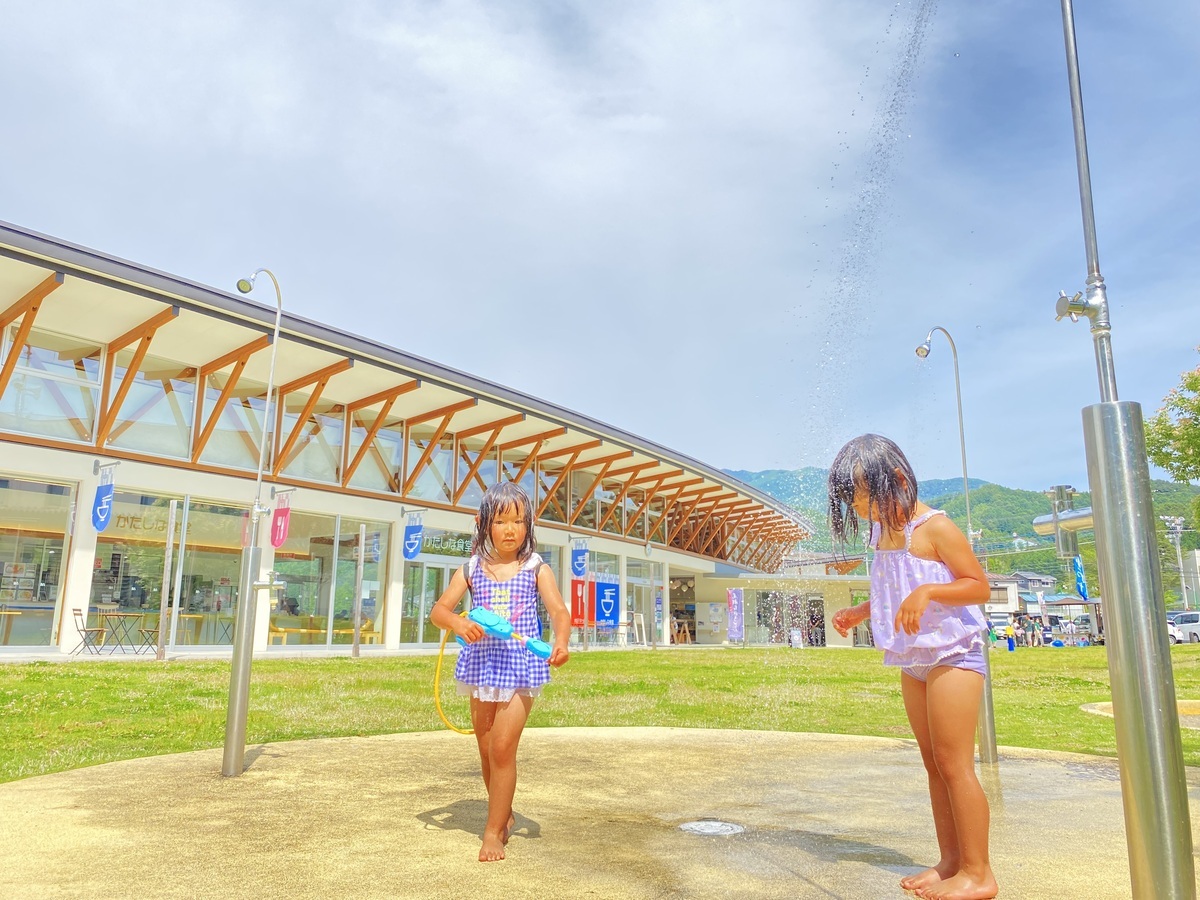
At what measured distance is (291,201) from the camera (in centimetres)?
1440

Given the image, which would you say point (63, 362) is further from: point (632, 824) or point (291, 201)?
point (632, 824)

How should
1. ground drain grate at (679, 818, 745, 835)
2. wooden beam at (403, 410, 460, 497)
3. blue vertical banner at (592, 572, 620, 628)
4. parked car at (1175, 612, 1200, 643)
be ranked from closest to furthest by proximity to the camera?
ground drain grate at (679, 818, 745, 835)
wooden beam at (403, 410, 460, 497)
blue vertical banner at (592, 572, 620, 628)
parked car at (1175, 612, 1200, 643)

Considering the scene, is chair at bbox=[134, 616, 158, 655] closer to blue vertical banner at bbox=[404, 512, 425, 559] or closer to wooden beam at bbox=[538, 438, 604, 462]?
blue vertical banner at bbox=[404, 512, 425, 559]

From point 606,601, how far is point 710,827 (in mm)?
29341

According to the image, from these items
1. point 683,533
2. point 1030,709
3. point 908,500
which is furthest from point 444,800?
point 683,533

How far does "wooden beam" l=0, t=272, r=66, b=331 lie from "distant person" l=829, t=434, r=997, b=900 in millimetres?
16805

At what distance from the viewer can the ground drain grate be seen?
4.13 meters

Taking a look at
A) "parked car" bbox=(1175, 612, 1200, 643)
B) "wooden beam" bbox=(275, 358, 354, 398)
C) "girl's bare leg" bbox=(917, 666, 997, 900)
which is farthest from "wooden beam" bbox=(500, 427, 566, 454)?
"parked car" bbox=(1175, 612, 1200, 643)

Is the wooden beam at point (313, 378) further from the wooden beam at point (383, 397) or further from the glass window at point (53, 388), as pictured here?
the glass window at point (53, 388)

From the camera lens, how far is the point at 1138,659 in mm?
2100

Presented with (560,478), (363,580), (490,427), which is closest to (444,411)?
(490,427)

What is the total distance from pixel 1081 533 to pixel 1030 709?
8.56 meters

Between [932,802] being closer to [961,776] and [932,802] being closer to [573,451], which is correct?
[961,776]

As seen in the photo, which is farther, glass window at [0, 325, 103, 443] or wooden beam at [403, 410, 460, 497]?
wooden beam at [403, 410, 460, 497]
